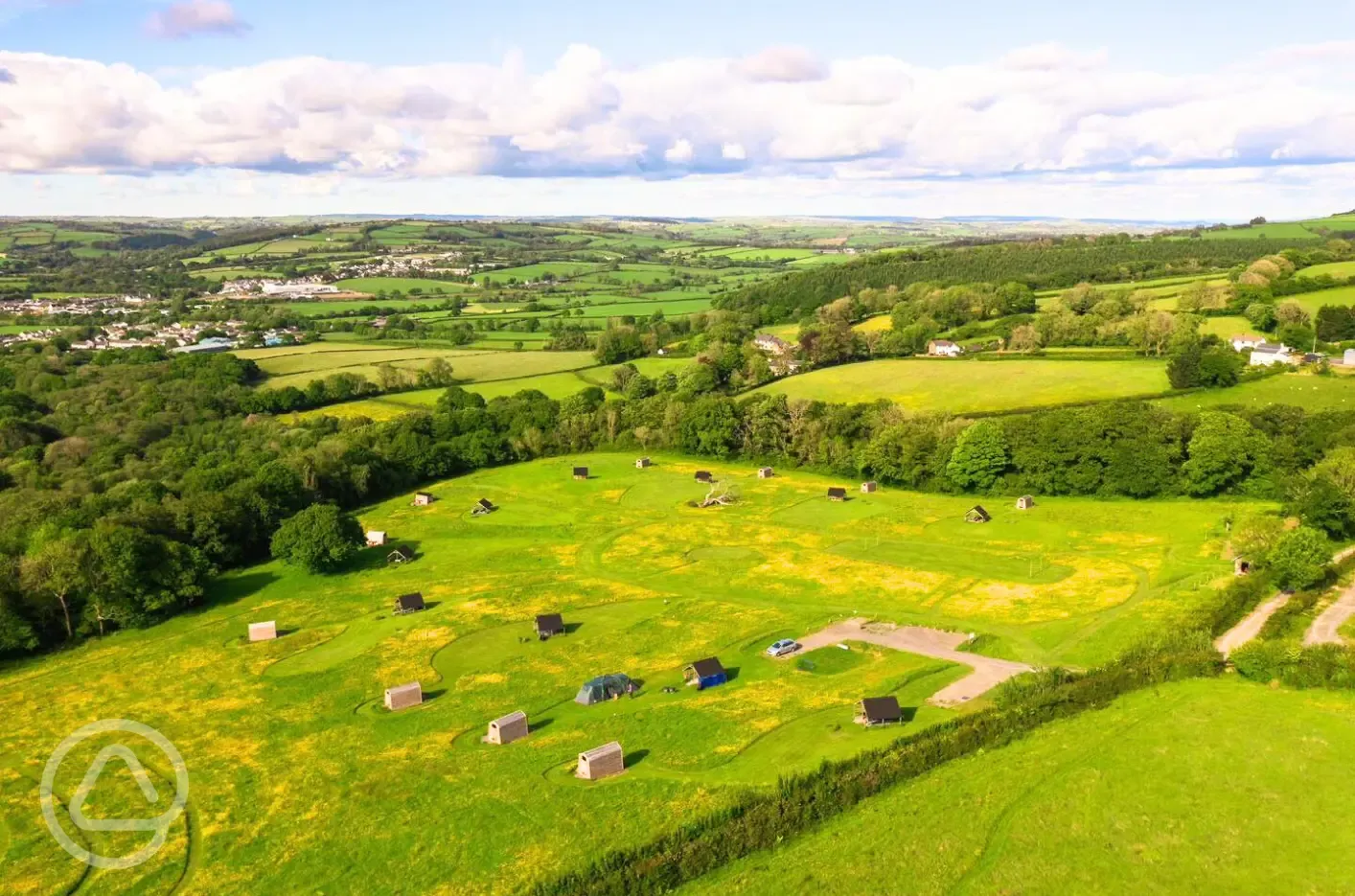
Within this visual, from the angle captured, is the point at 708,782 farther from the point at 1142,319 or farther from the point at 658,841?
the point at 1142,319

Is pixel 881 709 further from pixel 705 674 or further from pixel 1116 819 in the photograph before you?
pixel 1116 819

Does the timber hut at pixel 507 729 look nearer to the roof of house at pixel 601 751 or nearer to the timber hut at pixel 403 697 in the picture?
the roof of house at pixel 601 751

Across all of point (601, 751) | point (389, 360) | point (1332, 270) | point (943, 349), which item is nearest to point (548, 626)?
point (601, 751)

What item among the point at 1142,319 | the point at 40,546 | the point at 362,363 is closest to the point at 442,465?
the point at 40,546

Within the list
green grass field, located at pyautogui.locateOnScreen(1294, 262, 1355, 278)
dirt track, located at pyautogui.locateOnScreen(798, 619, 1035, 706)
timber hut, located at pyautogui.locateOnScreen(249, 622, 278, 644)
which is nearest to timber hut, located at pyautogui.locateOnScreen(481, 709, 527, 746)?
dirt track, located at pyautogui.locateOnScreen(798, 619, 1035, 706)

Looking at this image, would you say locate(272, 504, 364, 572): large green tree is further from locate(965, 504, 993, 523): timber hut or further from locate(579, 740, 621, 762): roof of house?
locate(965, 504, 993, 523): timber hut
